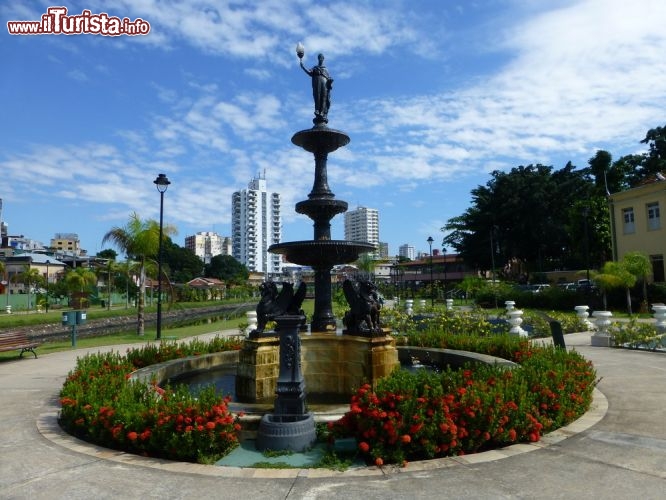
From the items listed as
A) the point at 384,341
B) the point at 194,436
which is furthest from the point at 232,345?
the point at 194,436

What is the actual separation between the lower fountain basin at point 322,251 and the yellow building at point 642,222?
3068 centimetres

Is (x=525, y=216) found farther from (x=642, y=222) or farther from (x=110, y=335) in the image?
(x=110, y=335)

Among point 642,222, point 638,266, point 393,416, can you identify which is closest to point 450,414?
point 393,416

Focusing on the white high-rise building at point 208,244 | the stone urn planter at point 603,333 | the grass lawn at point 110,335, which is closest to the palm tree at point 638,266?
the stone urn planter at point 603,333

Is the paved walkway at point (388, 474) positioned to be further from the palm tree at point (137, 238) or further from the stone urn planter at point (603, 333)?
the palm tree at point (137, 238)

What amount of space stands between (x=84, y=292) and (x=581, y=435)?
4934 centimetres

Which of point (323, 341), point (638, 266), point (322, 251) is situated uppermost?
point (638, 266)

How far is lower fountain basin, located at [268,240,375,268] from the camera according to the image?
9461mm

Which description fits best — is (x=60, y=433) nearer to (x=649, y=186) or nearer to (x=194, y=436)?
(x=194, y=436)

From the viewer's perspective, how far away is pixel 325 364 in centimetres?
946

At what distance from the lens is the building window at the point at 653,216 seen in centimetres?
3191

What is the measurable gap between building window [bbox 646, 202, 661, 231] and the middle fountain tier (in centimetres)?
3037

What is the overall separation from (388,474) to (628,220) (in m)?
36.9

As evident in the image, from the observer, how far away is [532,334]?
1906 centimetres
